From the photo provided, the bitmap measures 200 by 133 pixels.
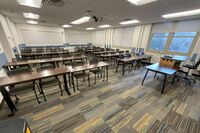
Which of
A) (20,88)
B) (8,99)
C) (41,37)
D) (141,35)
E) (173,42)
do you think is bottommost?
(8,99)

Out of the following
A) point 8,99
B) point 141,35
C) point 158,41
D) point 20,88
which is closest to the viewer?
point 8,99

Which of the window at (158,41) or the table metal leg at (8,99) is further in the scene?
A: the window at (158,41)

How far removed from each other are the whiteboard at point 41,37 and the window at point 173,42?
8.95 metres

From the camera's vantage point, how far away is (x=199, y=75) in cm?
420

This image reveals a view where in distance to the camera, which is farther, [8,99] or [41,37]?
[41,37]

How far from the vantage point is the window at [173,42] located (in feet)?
14.8

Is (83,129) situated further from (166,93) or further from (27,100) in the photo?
(166,93)

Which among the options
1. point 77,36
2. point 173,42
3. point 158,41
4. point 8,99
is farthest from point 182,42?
point 77,36

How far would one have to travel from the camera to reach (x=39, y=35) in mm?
8227

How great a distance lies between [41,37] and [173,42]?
1073cm

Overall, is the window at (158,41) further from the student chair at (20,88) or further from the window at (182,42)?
the student chair at (20,88)

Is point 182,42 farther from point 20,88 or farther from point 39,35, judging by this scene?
point 39,35

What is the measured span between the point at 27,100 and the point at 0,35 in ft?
11.9

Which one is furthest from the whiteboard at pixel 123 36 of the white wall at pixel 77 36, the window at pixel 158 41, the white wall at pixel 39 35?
the white wall at pixel 39 35
